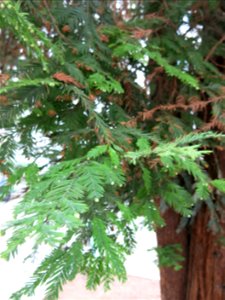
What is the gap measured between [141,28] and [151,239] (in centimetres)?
341

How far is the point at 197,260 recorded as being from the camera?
2.17 metres

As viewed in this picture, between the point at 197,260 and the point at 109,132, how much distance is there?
1.24m

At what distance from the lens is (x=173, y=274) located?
2.26 m

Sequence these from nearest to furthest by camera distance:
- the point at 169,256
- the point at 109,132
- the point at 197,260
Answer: the point at 109,132 < the point at 169,256 < the point at 197,260

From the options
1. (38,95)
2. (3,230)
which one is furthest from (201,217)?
(3,230)

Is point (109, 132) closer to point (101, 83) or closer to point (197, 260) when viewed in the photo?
point (101, 83)

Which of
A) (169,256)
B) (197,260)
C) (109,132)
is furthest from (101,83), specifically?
(197,260)

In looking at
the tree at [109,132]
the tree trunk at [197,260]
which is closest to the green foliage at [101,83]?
the tree at [109,132]

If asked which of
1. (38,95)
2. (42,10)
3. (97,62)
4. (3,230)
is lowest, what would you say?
(3,230)

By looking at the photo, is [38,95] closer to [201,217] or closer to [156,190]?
[156,190]

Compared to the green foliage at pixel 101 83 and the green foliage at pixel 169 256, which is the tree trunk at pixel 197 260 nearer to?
the green foliage at pixel 169 256

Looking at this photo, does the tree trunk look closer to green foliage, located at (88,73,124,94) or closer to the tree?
the tree

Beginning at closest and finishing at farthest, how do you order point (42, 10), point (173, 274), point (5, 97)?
point (5, 97)
point (42, 10)
point (173, 274)

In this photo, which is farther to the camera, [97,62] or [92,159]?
[97,62]
